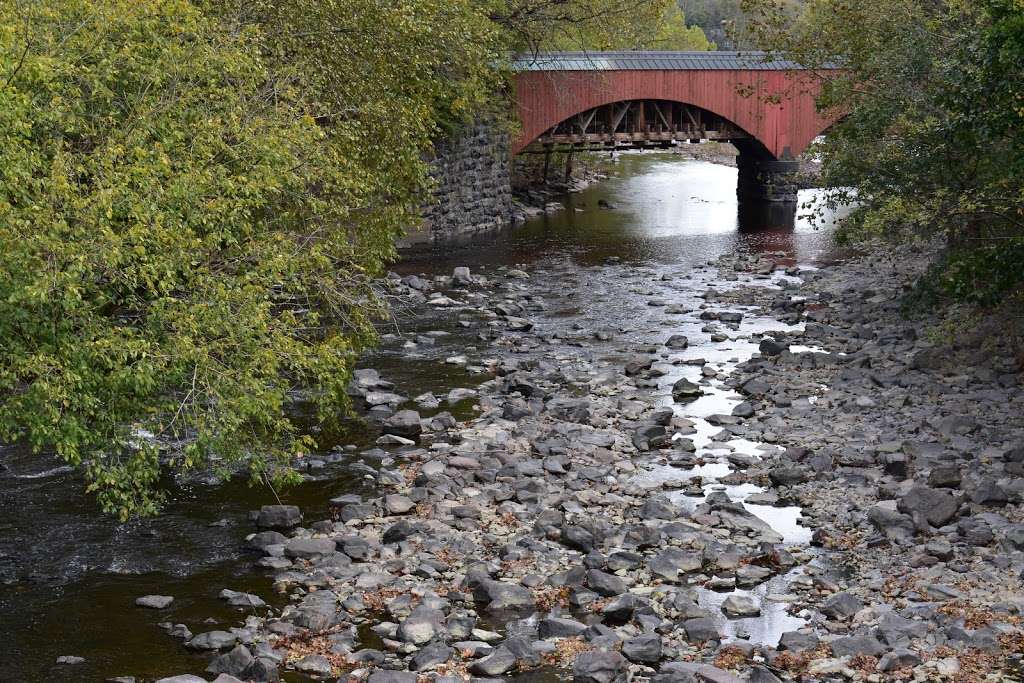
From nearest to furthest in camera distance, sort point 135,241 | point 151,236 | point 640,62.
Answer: point 135,241 < point 151,236 < point 640,62

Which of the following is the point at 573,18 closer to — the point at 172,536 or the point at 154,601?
the point at 172,536

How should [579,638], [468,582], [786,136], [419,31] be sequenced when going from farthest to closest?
[786,136] < [419,31] < [468,582] < [579,638]

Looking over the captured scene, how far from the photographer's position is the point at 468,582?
1123 cm

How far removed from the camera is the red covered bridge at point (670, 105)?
40.4 meters

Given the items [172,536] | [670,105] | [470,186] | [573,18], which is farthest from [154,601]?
[670,105]

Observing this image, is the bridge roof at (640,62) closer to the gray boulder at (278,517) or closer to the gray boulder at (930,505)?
the gray boulder at (278,517)

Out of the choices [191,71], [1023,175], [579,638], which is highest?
[191,71]

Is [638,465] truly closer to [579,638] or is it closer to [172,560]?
[579,638]

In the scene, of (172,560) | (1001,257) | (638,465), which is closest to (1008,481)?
(1001,257)

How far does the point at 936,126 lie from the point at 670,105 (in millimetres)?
27332

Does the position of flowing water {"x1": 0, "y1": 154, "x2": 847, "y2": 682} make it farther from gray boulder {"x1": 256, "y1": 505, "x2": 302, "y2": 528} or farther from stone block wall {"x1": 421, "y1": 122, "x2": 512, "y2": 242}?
stone block wall {"x1": 421, "y1": 122, "x2": 512, "y2": 242}

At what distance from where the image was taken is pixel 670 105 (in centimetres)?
4425

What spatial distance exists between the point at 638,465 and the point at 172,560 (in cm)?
595

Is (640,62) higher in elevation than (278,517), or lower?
higher
